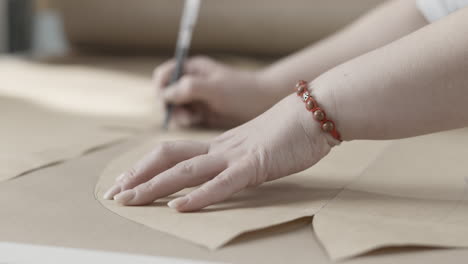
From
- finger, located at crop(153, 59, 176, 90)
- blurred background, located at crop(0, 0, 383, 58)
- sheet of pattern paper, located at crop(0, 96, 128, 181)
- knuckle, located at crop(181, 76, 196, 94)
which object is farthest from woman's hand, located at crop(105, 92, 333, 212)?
blurred background, located at crop(0, 0, 383, 58)

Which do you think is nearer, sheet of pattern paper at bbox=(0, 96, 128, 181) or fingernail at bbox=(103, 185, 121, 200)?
fingernail at bbox=(103, 185, 121, 200)

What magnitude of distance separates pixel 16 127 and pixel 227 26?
115 cm

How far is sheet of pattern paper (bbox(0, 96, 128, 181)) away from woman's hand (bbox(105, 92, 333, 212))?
0.69ft

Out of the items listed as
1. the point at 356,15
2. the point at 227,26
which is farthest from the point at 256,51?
the point at 356,15

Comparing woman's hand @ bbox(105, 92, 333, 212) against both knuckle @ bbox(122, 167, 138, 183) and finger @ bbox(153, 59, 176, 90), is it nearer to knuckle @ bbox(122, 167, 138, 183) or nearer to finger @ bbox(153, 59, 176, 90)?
knuckle @ bbox(122, 167, 138, 183)

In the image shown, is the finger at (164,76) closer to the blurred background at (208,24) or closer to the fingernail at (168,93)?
the fingernail at (168,93)

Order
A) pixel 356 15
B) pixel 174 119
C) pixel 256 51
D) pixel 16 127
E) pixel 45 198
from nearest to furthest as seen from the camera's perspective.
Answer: pixel 45 198 → pixel 16 127 → pixel 174 119 → pixel 356 15 → pixel 256 51

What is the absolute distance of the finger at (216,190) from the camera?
73 centimetres

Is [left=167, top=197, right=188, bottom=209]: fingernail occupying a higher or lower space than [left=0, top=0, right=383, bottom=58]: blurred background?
lower

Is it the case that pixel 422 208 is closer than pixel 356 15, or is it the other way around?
pixel 422 208

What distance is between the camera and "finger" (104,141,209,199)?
79cm

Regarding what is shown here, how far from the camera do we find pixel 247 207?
2.48 ft

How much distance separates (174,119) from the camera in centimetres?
132

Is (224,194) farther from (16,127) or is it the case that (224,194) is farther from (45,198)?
(16,127)
